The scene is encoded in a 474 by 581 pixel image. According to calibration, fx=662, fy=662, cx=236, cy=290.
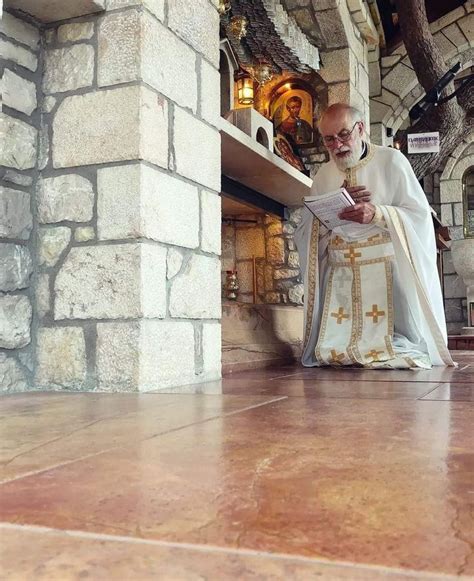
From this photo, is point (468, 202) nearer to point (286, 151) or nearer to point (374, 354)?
point (286, 151)

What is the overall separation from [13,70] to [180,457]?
1.89 m

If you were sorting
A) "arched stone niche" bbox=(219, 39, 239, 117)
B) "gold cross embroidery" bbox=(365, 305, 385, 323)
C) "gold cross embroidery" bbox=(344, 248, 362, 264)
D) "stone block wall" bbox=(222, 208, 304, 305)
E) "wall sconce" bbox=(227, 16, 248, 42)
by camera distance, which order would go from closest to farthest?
1. "gold cross embroidery" bbox=(365, 305, 385, 323)
2. "gold cross embroidery" bbox=(344, 248, 362, 264)
3. "wall sconce" bbox=(227, 16, 248, 42)
4. "stone block wall" bbox=(222, 208, 304, 305)
5. "arched stone niche" bbox=(219, 39, 239, 117)

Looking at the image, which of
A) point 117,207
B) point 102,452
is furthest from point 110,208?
point 102,452

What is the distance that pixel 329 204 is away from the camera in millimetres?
3389

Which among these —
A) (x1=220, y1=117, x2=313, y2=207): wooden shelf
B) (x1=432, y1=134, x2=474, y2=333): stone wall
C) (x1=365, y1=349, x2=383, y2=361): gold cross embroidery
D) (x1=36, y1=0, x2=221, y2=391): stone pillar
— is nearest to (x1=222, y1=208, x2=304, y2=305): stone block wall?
(x1=220, y1=117, x2=313, y2=207): wooden shelf

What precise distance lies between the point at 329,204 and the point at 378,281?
573 millimetres

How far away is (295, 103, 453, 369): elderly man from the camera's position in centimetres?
351

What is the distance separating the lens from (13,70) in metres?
2.48

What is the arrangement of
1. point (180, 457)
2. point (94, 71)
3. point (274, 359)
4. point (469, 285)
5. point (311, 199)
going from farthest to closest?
point (469, 285) → point (274, 359) → point (311, 199) → point (94, 71) → point (180, 457)

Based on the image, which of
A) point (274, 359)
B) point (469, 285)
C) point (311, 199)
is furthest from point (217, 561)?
point (469, 285)

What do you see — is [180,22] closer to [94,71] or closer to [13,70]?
A: [94,71]

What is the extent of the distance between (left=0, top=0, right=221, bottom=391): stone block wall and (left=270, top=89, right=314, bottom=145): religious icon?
3.54 metres

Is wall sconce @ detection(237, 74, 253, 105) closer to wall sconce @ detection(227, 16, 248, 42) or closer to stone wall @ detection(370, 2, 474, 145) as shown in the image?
wall sconce @ detection(227, 16, 248, 42)

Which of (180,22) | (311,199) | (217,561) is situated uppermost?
(180,22)
